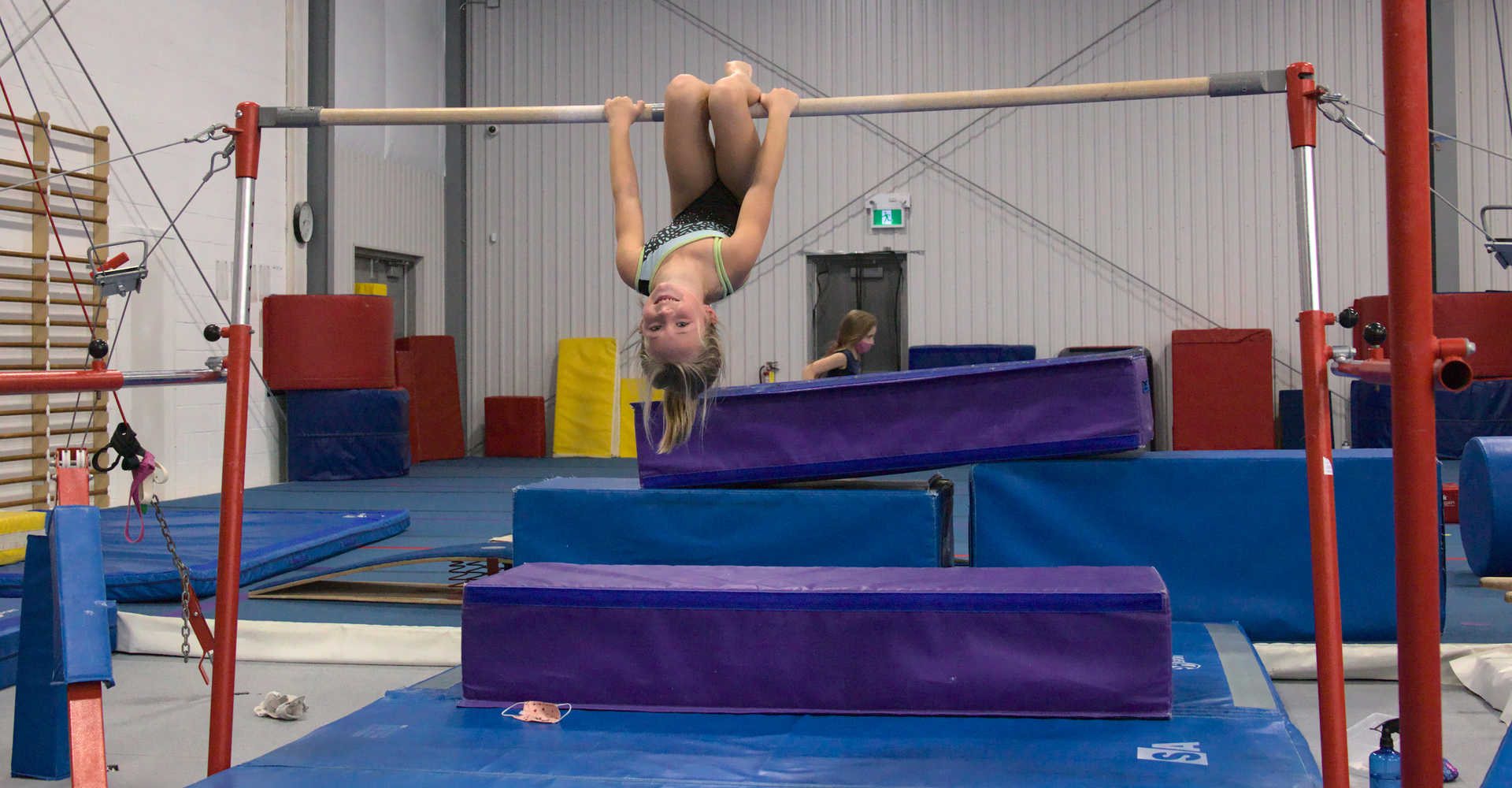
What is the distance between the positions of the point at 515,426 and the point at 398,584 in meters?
6.93

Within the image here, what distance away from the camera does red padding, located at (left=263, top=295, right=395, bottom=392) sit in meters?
8.29

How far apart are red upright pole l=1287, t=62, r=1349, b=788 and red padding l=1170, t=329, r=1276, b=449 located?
7.37 metres

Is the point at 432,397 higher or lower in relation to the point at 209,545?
higher

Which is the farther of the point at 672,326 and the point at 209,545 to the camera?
the point at 209,545

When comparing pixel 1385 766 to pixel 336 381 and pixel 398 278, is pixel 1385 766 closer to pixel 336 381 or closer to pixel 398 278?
pixel 336 381

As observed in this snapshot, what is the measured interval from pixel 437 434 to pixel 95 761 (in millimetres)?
9012

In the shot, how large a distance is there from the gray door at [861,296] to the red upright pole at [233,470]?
811cm

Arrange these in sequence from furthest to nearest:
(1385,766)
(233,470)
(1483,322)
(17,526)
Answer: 1. (1483,322)
2. (17,526)
3. (233,470)
4. (1385,766)

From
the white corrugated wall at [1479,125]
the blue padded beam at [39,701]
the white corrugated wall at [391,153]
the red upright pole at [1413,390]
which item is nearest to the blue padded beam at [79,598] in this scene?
the blue padded beam at [39,701]

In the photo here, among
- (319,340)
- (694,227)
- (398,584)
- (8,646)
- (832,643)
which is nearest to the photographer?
(832,643)

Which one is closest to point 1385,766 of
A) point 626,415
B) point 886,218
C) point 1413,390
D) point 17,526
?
point 1413,390

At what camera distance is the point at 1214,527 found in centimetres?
336

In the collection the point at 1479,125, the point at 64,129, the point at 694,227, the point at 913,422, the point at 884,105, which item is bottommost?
the point at 913,422

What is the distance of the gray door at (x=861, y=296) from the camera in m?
10.9
